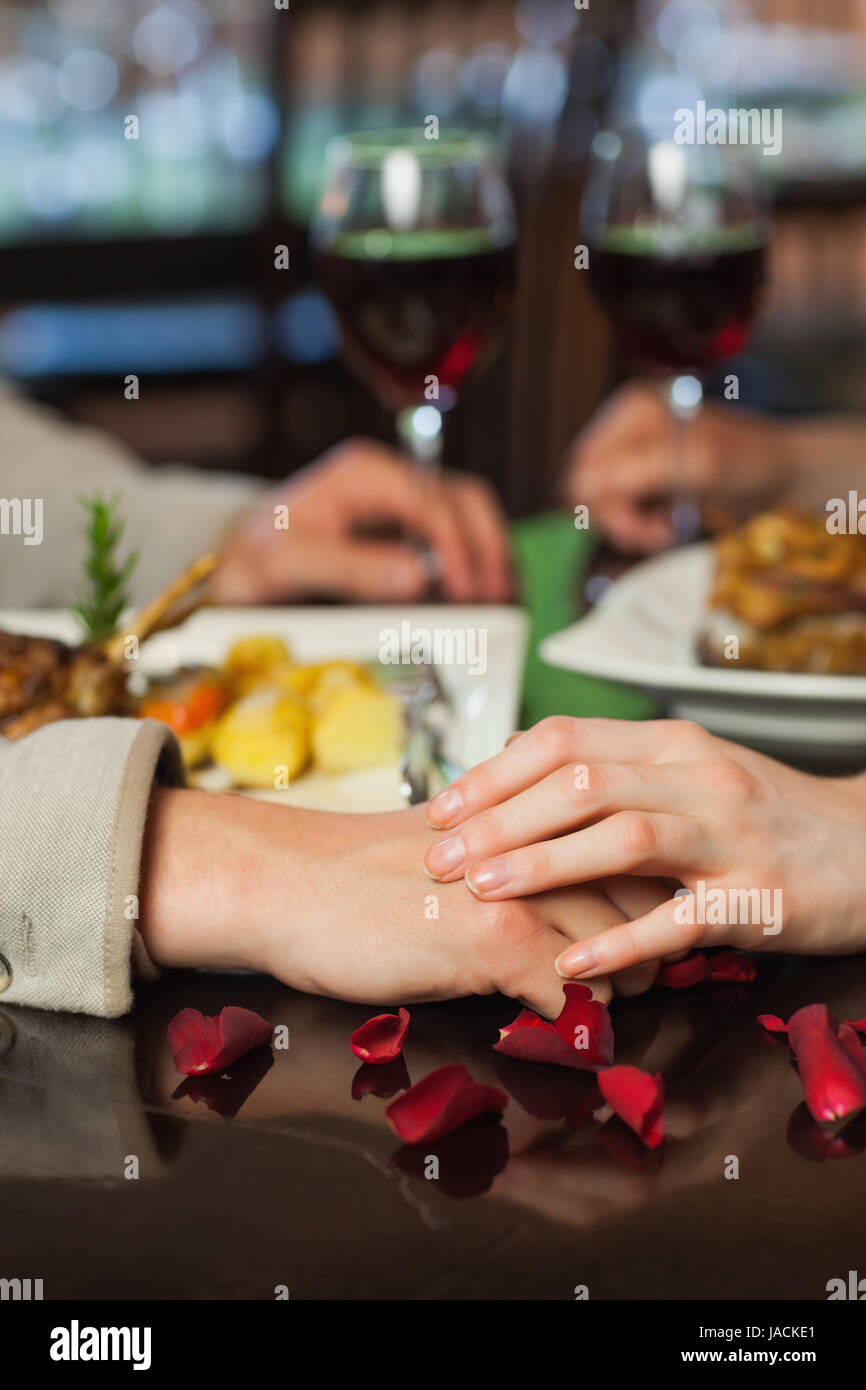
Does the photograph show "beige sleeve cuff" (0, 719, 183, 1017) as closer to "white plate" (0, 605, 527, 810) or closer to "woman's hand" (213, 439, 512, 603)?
"white plate" (0, 605, 527, 810)

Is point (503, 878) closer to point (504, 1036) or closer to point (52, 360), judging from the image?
point (504, 1036)

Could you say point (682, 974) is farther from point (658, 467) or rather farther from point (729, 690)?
point (658, 467)

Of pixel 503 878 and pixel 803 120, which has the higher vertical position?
pixel 803 120

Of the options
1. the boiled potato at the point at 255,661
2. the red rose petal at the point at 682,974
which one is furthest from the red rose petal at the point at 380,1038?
the boiled potato at the point at 255,661

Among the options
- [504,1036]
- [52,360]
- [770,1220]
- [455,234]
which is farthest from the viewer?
[52,360]

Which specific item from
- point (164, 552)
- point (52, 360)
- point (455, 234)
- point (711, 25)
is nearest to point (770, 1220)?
point (455, 234)

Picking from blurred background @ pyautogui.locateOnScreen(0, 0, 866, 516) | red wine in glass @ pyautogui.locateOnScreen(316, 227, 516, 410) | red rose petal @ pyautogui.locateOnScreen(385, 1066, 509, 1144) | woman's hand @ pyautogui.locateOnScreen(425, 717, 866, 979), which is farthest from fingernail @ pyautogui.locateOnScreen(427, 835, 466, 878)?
blurred background @ pyautogui.locateOnScreen(0, 0, 866, 516)

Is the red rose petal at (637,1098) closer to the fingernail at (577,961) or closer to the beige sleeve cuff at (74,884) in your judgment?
the fingernail at (577,961)
